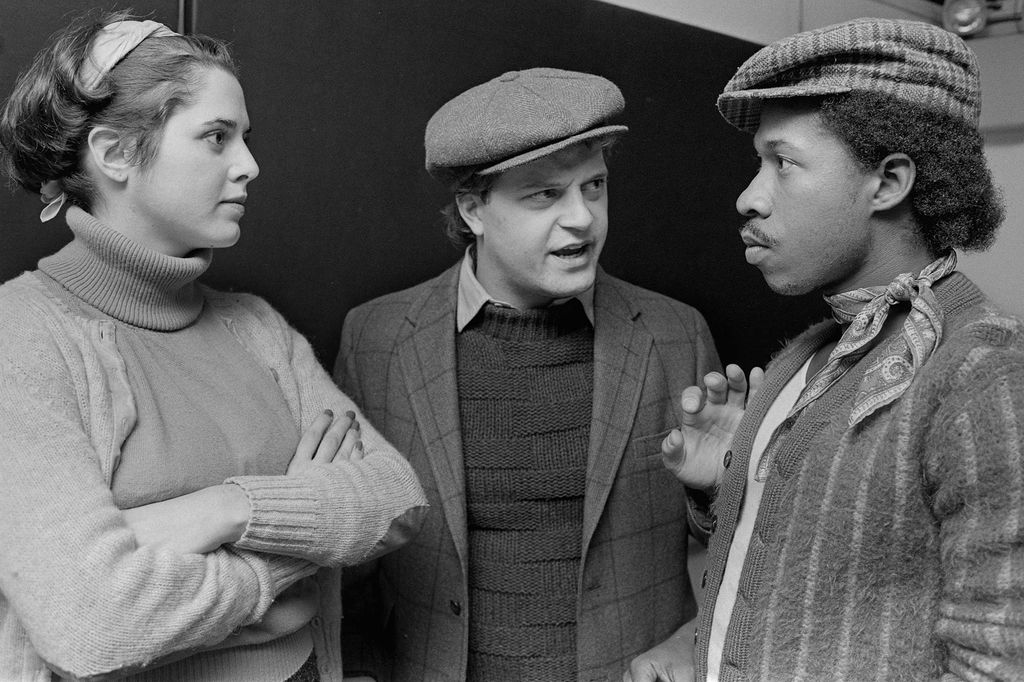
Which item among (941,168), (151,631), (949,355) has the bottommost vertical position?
(151,631)

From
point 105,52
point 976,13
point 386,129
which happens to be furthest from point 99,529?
point 976,13

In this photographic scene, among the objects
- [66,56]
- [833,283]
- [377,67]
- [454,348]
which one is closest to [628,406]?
[454,348]

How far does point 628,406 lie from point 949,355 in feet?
2.73

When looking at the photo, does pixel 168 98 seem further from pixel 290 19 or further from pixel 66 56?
pixel 290 19

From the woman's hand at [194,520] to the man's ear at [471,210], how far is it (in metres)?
0.81

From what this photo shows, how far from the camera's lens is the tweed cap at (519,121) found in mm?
1762

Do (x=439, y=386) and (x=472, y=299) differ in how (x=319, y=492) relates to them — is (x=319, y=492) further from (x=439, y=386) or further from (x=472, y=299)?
(x=472, y=299)

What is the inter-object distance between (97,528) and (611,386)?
1.02 meters

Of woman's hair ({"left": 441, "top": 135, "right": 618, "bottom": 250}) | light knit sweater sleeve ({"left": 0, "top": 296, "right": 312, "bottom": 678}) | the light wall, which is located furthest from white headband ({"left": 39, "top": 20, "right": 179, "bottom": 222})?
the light wall

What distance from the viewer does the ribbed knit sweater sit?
1873 mm

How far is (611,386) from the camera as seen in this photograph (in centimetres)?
191

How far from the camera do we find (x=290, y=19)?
205 cm

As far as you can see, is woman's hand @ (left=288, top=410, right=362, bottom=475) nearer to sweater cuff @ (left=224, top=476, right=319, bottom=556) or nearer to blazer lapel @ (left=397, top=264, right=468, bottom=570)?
sweater cuff @ (left=224, top=476, right=319, bottom=556)

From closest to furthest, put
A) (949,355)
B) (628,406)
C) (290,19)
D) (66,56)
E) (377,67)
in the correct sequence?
(949,355) → (66,56) → (628,406) → (290,19) → (377,67)
